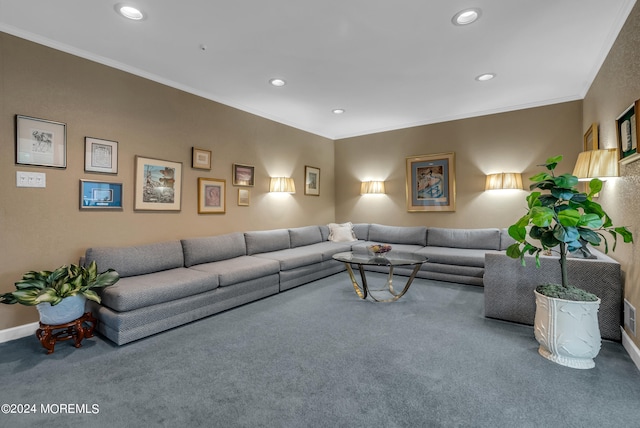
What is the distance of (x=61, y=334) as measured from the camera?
250 cm

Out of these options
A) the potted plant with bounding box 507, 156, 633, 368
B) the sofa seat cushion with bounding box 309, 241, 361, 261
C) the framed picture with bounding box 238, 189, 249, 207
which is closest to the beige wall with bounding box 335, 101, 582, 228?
the sofa seat cushion with bounding box 309, 241, 361, 261

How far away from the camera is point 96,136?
9.87ft

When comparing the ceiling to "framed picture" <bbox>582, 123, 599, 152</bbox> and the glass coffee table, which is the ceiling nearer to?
"framed picture" <bbox>582, 123, 599, 152</bbox>

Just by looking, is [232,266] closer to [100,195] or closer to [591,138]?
[100,195]

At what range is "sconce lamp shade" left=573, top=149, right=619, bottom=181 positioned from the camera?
245 cm

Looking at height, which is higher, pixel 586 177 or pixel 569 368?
pixel 586 177

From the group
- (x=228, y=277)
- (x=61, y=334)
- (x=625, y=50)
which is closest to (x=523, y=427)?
(x=228, y=277)

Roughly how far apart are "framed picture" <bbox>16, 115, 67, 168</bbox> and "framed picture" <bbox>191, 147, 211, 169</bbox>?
1.30 m

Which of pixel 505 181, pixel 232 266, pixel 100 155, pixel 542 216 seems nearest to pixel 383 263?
pixel 542 216

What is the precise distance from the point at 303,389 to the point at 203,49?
3.02 m

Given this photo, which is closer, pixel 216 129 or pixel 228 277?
pixel 228 277

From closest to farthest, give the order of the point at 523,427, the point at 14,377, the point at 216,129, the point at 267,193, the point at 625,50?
the point at 523,427 < the point at 14,377 < the point at 625,50 < the point at 216,129 < the point at 267,193

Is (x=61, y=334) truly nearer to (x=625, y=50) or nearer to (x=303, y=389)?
(x=303, y=389)

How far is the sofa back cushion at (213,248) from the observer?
137 inches
